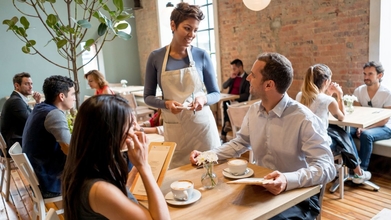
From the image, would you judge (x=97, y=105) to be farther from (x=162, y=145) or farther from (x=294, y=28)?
(x=294, y=28)

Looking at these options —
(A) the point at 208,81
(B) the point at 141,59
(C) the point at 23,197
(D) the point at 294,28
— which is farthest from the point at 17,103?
(B) the point at 141,59

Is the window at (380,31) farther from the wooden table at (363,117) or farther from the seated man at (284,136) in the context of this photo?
the seated man at (284,136)

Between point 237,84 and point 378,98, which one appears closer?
point 378,98

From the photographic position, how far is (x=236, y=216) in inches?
46.8

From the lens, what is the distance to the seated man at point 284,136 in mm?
1488

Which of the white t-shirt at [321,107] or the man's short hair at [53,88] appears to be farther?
the white t-shirt at [321,107]

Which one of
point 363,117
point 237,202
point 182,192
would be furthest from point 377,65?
point 182,192

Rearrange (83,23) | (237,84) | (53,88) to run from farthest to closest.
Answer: (237,84) < (53,88) < (83,23)

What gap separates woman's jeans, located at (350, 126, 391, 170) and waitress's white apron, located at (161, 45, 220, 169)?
2016 millimetres

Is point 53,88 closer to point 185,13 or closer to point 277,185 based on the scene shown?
point 185,13

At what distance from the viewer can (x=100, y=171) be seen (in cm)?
110

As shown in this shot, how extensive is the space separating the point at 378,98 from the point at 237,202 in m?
3.05

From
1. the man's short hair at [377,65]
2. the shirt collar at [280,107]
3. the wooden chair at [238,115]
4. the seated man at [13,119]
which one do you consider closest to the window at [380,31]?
the man's short hair at [377,65]

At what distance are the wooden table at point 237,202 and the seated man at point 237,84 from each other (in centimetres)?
365
